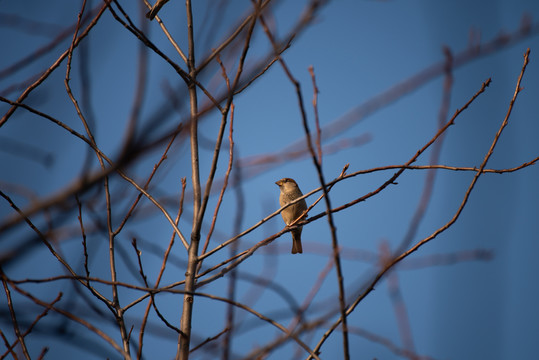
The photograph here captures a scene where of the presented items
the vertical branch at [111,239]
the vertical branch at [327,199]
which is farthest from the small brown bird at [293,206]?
the vertical branch at [327,199]

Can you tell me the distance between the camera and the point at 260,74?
180 cm

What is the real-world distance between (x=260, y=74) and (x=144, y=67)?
1117 millimetres

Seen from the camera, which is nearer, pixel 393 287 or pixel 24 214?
pixel 24 214

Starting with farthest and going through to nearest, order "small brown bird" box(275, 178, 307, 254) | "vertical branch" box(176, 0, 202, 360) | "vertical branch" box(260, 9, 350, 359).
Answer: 1. "small brown bird" box(275, 178, 307, 254)
2. "vertical branch" box(176, 0, 202, 360)
3. "vertical branch" box(260, 9, 350, 359)

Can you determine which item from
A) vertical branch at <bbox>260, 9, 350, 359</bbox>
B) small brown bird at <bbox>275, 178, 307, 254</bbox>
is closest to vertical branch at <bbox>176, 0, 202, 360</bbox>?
vertical branch at <bbox>260, 9, 350, 359</bbox>

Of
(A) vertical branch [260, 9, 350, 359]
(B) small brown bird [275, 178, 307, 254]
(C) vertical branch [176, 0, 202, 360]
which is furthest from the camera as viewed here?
(B) small brown bird [275, 178, 307, 254]

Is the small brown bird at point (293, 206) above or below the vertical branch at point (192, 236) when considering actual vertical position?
above

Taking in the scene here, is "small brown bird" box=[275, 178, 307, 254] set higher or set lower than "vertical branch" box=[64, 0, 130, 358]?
higher

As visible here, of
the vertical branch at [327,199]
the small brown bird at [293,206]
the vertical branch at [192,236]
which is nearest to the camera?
the vertical branch at [327,199]

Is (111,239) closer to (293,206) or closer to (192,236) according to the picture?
(192,236)

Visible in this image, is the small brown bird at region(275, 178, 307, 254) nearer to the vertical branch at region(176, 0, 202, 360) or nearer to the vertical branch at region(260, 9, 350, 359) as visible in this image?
the vertical branch at region(176, 0, 202, 360)

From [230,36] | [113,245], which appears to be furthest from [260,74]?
[113,245]

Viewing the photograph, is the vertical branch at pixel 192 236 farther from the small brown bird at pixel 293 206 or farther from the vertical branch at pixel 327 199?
the small brown bird at pixel 293 206

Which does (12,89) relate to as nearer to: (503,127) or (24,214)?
(24,214)
